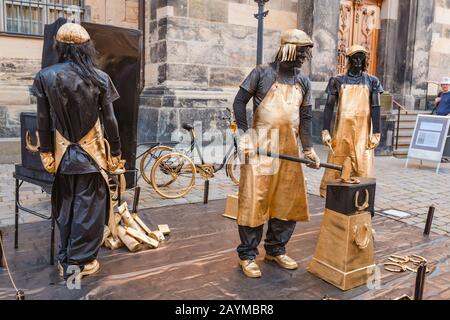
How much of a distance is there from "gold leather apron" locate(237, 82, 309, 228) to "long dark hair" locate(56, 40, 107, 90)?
127 centimetres

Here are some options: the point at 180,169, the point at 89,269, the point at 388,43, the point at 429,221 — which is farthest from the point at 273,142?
the point at 388,43

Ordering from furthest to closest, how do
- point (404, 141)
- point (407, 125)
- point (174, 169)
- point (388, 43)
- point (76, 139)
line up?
point (388, 43), point (407, 125), point (404, 141), point (174, 169), point (76, 139)

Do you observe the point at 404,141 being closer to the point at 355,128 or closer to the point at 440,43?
the point at 440,43

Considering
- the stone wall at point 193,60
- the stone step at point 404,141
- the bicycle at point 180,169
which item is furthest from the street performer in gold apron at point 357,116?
the stone step at point 404,141

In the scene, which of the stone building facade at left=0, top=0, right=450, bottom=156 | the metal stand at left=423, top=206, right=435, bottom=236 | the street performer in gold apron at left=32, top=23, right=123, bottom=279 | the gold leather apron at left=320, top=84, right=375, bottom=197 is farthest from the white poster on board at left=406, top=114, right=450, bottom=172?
the street performer in gold apron at left=32, top=23, right=123, bottom=279

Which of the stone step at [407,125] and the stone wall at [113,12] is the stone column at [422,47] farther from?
the stone wall at [113,12]

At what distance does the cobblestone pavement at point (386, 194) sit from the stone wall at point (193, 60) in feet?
6.98

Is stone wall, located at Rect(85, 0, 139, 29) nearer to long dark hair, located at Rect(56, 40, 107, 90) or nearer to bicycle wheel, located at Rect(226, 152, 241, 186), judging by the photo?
bicycle wheel, located at Rect(226, 152, 241, 186)

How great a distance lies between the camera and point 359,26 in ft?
45.2

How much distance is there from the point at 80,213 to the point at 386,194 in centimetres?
501

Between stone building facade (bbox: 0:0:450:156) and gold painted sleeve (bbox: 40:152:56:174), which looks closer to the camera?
gold painted sleeve (bbox: 40:152:56:174)

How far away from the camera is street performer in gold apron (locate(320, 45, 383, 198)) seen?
16.5ft

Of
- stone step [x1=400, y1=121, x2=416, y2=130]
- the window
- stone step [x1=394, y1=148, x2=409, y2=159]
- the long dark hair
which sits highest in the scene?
the window

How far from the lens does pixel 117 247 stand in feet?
14.4
